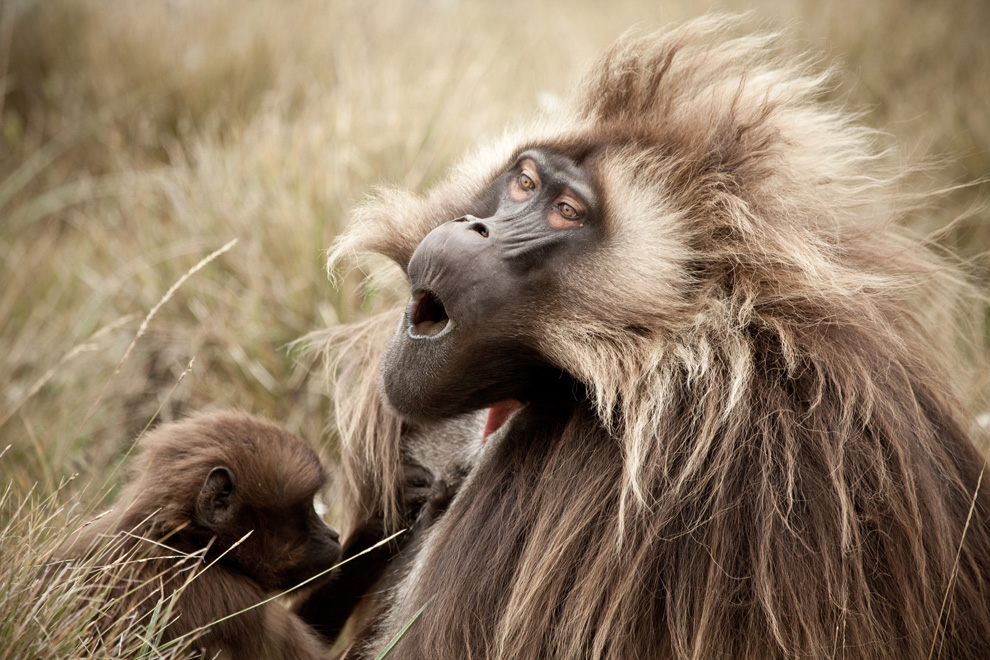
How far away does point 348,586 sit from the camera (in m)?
2.61

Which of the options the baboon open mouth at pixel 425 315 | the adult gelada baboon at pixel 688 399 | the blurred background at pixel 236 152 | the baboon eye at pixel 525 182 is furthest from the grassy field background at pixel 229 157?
the baboon eye at pixel 525 182

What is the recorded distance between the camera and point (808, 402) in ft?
6.30

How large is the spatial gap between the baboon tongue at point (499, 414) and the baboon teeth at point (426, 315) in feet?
0.92

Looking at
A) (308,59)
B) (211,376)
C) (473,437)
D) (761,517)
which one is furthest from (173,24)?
(761,517)

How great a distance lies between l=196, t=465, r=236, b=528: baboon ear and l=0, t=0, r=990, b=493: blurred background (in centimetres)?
74

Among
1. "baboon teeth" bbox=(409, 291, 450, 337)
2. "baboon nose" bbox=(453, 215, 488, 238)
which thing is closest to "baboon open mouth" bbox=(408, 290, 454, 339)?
"baboon teeth" bbox=(409, 291, 450, 337)

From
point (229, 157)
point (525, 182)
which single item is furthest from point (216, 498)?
point (229, 157)

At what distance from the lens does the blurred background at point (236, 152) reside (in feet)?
13.1

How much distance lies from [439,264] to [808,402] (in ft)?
2.69

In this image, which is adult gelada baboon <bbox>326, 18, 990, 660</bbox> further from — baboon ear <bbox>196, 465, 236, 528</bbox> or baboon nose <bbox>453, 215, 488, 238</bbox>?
baboon ear <bbox>196, 465, 236, 528</bbox>

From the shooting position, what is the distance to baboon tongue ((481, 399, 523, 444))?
2338 millimetres

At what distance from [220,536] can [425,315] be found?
710 millimetres

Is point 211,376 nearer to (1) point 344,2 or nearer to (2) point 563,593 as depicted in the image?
→ (2) point 563,593

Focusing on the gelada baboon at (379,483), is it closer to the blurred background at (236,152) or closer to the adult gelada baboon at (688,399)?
the adult gelada baboon at (688,399)
